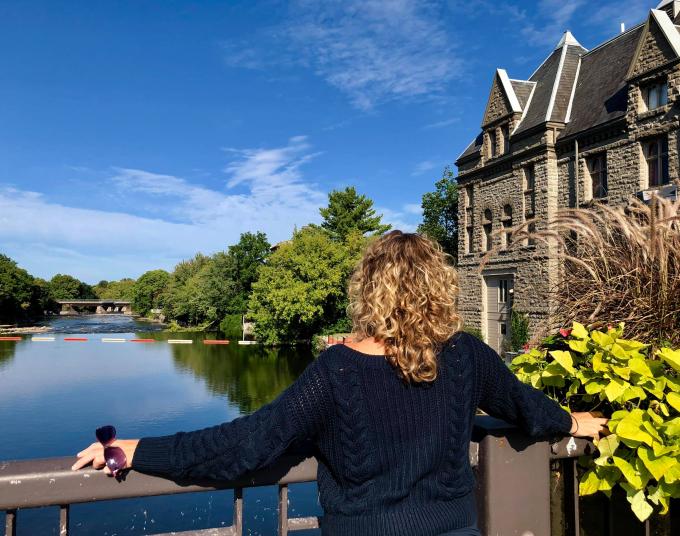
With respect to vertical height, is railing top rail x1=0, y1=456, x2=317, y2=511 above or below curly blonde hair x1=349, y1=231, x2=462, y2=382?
below

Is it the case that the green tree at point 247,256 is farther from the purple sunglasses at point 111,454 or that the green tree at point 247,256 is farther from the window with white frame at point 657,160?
the purple sunglasses at point 111,454

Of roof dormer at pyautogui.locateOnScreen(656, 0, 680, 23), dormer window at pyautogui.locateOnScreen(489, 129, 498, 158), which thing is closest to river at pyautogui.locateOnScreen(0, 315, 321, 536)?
dormer window at pyautogui.locateOnScreen(489, 129, 498, 158)

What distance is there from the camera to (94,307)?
135 metres

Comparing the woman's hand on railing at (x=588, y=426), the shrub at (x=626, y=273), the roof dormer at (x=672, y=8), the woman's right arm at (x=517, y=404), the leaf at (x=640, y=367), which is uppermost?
the roof dormer at (x=672, y=8)

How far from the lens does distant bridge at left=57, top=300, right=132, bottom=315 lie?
124m

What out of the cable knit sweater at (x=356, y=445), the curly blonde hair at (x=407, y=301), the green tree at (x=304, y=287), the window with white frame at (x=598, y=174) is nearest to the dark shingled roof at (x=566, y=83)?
the window with white frame at (x=598, y=174)

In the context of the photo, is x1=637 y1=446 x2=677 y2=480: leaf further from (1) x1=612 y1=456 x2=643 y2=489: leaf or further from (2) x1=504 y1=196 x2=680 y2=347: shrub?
(2) x1=504 y1=196 x2=680 y2=347: shrub

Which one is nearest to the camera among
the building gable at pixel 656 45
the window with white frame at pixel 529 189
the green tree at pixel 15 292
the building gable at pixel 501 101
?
the building gable at pixel 656 45

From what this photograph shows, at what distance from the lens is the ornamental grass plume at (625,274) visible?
239 cm

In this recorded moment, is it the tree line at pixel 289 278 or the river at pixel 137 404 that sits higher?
the tree line at pixel 289 278

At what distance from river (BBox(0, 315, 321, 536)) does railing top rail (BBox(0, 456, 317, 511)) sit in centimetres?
1076

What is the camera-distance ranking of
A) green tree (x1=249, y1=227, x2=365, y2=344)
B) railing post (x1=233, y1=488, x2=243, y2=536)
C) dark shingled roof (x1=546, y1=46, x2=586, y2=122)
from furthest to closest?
green tree (x1=249, y1=227, x2=365, y2=344) → dark shingled roof (x1=546, y1=46, x2=586, y2=122) → railing post (x1=233, y1=488, x2=243, y2=536)

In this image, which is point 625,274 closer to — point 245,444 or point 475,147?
point 245,444

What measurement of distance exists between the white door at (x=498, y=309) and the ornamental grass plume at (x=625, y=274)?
69.6 feet
